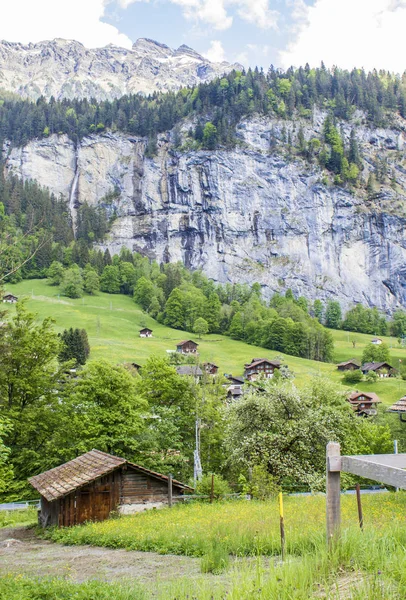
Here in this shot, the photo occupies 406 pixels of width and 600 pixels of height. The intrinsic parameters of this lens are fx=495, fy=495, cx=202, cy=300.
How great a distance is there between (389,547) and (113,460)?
1882 centimetres

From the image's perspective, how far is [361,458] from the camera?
19.5ft

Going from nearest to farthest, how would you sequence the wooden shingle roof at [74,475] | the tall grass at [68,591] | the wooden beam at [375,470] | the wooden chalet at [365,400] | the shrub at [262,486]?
1. the wooden beam at [375,470]
2. the tall grass at [68,591]
3. the wooden shingle roof at [74,475]
4. the shrub at [262,486]
5. the wooden chalet at [365,400]

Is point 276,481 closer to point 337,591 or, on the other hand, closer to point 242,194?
point 337,591

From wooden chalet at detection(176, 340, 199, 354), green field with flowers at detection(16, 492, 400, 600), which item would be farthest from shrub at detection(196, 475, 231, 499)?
wooden chalet at detection(176, 340, 199, 354)

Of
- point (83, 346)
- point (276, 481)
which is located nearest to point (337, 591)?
point (276, 481)

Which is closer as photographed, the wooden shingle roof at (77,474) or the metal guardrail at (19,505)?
the wooden shingle roof at (77,474)

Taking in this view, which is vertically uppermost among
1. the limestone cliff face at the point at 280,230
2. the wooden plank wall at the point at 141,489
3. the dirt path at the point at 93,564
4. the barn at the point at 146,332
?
the limestone cliff face at the point at 280,230

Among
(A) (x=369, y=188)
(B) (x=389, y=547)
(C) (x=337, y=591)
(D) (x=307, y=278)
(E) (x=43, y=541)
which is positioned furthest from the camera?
(A) (x=369, y=188)

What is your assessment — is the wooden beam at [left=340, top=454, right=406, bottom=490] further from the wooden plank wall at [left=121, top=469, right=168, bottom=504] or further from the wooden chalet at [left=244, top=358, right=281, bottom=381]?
the wooden chalet at [left=244, top=358, right=281, bottom=381]

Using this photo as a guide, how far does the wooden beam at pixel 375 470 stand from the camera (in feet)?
17.0

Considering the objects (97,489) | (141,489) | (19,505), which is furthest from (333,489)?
(19,505)

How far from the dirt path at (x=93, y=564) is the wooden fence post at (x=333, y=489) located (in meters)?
2.95

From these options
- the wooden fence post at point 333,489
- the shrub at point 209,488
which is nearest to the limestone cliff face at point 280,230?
the shrub at point 209,488

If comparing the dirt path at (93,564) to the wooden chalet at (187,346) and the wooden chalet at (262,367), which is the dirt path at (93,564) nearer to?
the wooden chalet at (262,367)
